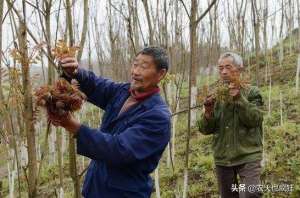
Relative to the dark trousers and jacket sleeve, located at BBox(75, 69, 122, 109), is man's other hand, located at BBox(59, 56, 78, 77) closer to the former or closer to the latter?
jacket sleeve, located at BBox(75, 69, 122, 109)

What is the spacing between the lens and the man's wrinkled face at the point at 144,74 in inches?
85.3

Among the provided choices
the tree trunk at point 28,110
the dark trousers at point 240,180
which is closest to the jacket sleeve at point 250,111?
the dark trousers at point 240,180

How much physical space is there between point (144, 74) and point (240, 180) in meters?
1.71

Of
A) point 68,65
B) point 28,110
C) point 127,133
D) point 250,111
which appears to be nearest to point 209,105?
point 250,111

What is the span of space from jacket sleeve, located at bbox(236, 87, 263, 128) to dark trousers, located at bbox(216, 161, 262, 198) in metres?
0.35

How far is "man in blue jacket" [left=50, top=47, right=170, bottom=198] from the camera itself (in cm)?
180

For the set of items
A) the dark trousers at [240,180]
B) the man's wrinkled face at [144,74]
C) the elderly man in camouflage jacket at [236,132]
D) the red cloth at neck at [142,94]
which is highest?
the man's wrinkled face at [144,74]

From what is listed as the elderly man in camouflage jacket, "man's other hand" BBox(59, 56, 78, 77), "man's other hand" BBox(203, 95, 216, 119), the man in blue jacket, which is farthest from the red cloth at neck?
the elderly man in camouflage jacket

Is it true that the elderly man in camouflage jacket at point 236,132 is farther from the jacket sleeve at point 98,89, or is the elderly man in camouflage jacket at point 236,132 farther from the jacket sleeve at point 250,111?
the jacket sleeve at point 98,89

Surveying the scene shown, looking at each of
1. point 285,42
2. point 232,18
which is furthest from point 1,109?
point 285,42

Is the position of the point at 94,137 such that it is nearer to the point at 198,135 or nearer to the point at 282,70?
the point at 198,135

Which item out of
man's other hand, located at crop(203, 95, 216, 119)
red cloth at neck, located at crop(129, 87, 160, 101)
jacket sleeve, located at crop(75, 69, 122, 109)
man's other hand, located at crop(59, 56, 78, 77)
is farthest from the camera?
man's other hand, located at crop(203, 95, 216, 119)

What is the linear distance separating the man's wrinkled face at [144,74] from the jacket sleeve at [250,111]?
4.22 feet

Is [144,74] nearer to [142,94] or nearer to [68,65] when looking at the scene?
[142,94]
